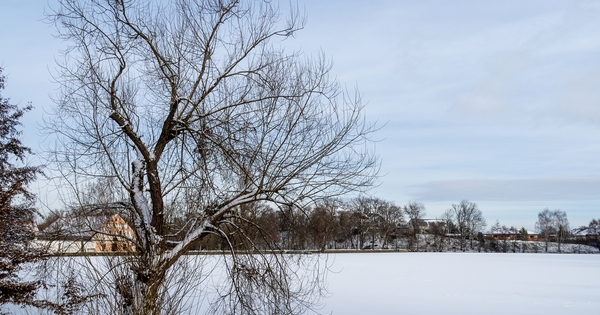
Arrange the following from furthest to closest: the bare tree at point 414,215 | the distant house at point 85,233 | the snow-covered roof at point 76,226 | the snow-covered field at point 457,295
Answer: the bare tree at point 414,215 → the snow-covered field at point 457,295 → the snow-covered roof at point 76,226 → the distant house at point 85,233

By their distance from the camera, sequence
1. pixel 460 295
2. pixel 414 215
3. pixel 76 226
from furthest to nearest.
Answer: pixel 414 215 < pixel 460 295 < pixel 76 226

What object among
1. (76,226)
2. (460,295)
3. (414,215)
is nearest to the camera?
(76,226)

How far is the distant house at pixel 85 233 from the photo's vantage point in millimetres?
5320

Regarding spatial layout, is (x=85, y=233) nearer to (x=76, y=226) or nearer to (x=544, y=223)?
(x=76, y=226)

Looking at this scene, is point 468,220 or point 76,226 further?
point 468,220

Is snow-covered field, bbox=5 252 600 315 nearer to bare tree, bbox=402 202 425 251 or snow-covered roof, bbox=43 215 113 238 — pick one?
snow-covered roof, bbox=43 215 113 238

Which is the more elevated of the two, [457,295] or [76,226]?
[76,226]

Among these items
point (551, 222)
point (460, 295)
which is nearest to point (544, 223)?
point (551, 222)

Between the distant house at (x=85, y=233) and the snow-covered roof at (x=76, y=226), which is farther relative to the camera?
the snow-covered roof at (x=76, y=226)

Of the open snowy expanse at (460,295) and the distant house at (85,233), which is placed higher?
the distant house at (85,233)

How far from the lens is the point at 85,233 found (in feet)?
19.5

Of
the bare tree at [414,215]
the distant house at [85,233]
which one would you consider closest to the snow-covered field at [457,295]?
the distant house at [85,233]

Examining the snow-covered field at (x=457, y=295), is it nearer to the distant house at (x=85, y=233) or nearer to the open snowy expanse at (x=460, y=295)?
the open snowy expanse at (x=460, y=295)

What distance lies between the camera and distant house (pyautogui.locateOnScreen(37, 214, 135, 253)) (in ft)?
17.5
